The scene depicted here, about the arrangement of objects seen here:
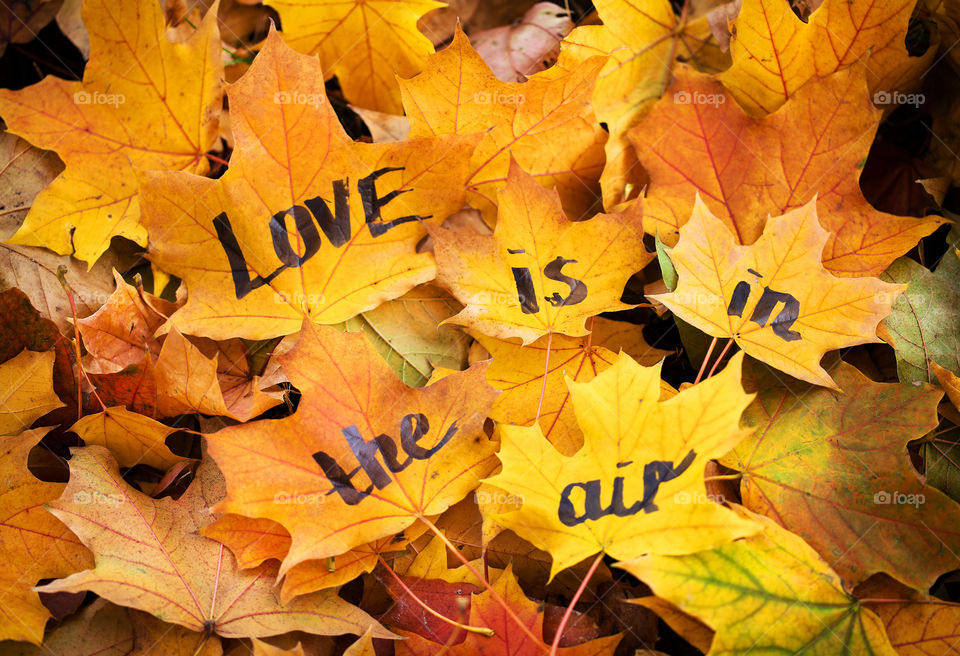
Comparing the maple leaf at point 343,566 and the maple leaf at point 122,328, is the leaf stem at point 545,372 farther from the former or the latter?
the maple leaf at point 122,328

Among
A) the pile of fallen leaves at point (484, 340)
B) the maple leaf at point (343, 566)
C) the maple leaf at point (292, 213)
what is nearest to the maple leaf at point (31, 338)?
the pile of fallen leaves at point (484, 340)

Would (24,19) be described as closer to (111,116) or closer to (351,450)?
(111,116)

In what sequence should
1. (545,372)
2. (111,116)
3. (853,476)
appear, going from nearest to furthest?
(853,476) → (545,372) → (111,116)

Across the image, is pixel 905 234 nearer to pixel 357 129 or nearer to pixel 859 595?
pixel 859 595

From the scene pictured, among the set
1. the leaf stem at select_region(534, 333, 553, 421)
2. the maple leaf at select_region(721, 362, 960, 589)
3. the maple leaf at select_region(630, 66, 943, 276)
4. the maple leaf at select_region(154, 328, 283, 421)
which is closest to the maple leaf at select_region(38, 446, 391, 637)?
the maple leaf at select_region(154, 328, 283, 421)

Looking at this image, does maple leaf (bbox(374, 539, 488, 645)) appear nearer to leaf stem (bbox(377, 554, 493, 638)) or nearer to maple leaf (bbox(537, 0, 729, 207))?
leaf stem (bbox(377, 554, 493, 638))

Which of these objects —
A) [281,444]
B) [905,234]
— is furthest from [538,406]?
[905,234]

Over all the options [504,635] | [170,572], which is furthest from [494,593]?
[170,572]
